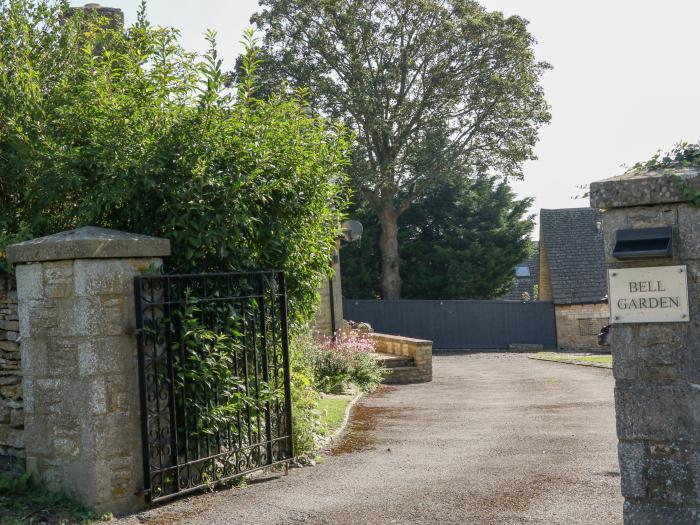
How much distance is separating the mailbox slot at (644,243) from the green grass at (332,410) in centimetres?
580

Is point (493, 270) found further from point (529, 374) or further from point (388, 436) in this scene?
point (388, 436)

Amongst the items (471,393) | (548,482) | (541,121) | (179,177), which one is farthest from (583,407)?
(541,121)

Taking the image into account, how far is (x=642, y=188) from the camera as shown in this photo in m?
5.06

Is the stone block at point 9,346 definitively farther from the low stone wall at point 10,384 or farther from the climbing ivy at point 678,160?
the climbing ivy at point 678,160

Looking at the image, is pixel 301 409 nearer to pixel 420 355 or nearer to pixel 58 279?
pixel 58 279

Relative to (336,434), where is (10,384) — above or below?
above

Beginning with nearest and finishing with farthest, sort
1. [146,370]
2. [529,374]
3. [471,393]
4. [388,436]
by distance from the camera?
1. [146,370]
2. [388,436]
3. [471,393]
4. [529,374]

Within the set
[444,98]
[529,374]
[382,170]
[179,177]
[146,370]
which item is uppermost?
[444,98]

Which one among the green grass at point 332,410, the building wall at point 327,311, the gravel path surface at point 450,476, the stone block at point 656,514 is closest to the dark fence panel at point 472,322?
the building wall at point 327,311

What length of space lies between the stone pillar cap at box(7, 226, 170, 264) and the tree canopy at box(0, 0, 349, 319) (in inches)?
19.0

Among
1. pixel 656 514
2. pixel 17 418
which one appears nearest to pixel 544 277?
pixel 17 418

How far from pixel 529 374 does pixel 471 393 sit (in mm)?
4690

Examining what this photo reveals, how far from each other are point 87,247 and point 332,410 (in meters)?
6.16

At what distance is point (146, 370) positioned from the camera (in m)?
7.20
